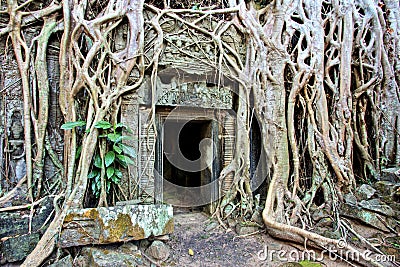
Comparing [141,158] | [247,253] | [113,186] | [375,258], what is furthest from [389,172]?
[113,186]

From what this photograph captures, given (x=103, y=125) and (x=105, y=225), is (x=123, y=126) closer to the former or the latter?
(x=103, y=125)

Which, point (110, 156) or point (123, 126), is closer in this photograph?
point (110, 156)

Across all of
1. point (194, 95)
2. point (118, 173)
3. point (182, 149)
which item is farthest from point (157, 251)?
point (182, 149)

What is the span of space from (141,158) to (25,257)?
1545 millimetres

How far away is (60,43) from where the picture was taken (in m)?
3.40

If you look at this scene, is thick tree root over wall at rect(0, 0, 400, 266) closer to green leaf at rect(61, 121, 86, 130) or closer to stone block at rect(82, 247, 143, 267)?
green leaf at rect(61, 121, 86, 130)

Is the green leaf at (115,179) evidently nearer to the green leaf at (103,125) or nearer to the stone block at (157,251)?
the green leaf at (103,125)

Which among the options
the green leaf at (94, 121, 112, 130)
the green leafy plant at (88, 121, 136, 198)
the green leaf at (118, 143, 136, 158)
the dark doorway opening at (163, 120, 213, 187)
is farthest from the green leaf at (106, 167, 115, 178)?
the dark doorway opening at (163, 120, 213, 187)

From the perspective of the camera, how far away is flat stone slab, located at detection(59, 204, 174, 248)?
255 cm

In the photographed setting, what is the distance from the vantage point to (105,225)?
257 cm

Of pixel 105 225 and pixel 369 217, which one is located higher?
pixel 105 225

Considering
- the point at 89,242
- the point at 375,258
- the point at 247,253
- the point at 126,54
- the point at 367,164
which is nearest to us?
the point at 89,242

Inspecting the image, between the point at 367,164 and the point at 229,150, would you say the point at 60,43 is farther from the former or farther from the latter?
the point at 367,164

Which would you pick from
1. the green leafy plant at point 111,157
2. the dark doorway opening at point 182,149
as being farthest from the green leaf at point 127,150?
the dark doorway opening at point 182,149
